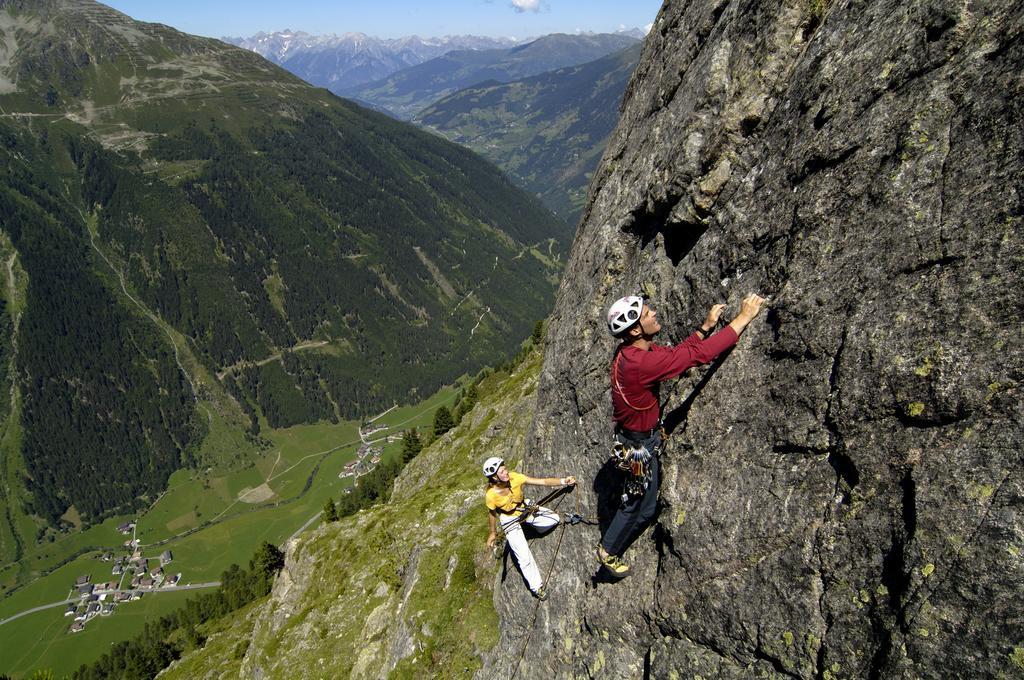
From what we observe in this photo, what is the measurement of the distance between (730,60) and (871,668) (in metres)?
14.3

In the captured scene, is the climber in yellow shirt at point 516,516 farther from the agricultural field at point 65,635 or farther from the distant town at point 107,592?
the distant town at point 107,592

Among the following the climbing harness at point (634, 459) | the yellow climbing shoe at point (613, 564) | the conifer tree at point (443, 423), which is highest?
the climbing harness at point (634, 459)

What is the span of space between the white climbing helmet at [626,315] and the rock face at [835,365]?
2892 mm

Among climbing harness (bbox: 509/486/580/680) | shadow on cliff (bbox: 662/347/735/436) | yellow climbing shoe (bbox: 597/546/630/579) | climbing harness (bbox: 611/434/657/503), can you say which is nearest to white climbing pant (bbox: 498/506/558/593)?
climbing harness (bbox: 509/486/580/680)

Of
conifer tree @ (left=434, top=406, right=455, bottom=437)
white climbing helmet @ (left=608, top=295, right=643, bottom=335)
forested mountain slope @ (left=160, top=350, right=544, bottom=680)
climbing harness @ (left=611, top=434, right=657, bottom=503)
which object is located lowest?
conifer tree @ (left=434, top=406, right=455, bottom=437)

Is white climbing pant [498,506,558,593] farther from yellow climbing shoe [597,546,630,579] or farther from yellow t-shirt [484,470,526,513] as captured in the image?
yellow climbing shoe [597,546,630,579]

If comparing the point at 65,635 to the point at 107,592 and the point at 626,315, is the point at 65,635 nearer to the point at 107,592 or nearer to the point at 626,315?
the point at 107,592

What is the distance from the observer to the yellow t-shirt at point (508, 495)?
17078 millimetres

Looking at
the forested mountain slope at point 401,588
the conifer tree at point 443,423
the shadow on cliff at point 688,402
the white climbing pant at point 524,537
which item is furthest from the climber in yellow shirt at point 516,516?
the conifer tree at point 443,423

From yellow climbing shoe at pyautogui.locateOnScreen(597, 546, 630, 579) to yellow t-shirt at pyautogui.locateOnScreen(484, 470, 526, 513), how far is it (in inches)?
143

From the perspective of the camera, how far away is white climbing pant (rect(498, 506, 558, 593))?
17.5 meters

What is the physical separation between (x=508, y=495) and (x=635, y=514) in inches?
197

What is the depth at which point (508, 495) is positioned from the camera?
17.2 meters

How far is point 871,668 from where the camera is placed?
8609 mm
